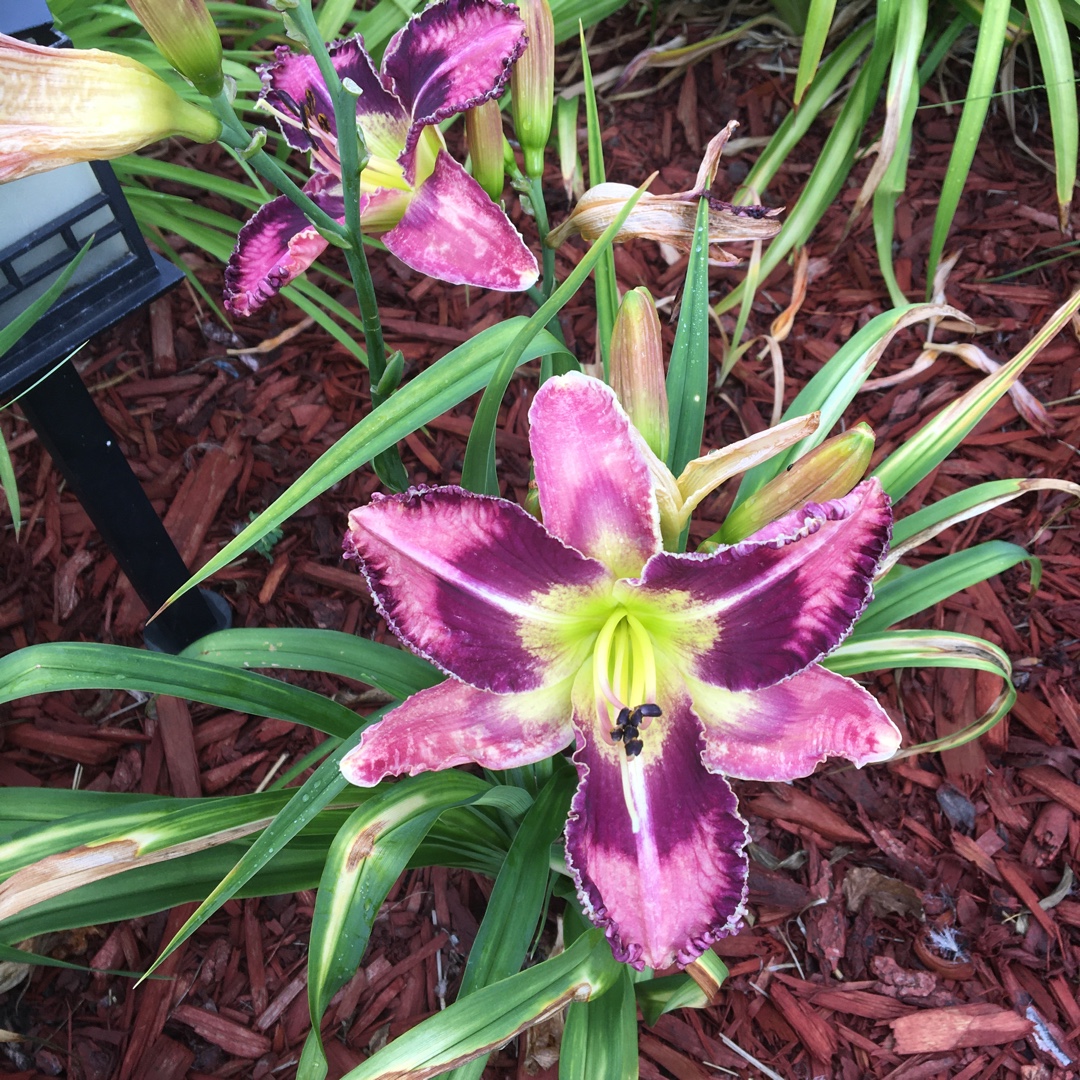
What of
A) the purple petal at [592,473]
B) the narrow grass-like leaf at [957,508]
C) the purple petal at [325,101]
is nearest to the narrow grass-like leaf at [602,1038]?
the purple petal at [592,473]

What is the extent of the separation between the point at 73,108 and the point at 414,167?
422 millimetres

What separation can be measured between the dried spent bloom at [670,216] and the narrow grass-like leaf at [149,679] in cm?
65

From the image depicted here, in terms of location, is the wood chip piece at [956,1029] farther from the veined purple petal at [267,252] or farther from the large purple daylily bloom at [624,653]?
the veined purple petal at [267,252]

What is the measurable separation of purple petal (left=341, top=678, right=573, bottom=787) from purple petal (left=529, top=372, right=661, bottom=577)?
0.16 metres

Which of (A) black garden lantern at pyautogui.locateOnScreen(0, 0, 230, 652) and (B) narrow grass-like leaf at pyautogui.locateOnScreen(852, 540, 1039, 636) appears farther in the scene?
(B) narrow grass-like leaf at pyautogui.locateOnScreen(852, 540, 1039, 636)

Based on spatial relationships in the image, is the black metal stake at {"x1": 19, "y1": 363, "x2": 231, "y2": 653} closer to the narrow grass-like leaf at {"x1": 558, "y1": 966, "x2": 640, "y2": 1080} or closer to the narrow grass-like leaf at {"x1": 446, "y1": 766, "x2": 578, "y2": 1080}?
the narrow grass-like leaf at {"x1": 446, "y1": 766, "x2": 578, "y2": 1080}

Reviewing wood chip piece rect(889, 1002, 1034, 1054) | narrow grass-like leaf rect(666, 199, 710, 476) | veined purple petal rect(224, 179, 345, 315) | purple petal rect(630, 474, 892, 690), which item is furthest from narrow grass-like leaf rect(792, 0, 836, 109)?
wood chip piece rect(889, 1002, 1034, 1054)

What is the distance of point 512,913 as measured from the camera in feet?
3.41

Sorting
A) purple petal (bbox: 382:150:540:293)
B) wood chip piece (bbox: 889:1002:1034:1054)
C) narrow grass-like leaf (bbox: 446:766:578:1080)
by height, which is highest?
purple petal (bbox: 382:150:540:293)

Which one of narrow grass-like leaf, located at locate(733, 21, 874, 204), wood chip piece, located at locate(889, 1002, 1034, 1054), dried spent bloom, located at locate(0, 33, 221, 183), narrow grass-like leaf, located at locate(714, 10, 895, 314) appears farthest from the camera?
narrow grass-like leaf, located at locate(733, 21, 874, 204)

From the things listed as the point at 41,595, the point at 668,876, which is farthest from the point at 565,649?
the point at 41,595

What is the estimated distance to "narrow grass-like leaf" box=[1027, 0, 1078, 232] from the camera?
175 cm

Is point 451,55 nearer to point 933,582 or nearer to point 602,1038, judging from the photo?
point 933,582

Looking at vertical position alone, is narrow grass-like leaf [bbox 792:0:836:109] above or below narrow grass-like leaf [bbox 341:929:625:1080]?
above
